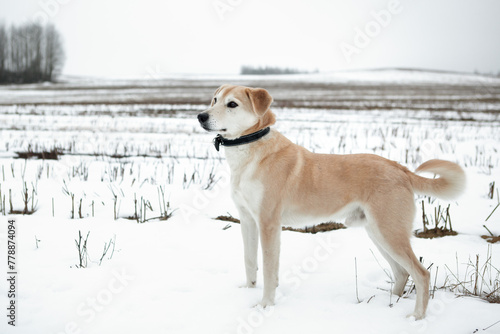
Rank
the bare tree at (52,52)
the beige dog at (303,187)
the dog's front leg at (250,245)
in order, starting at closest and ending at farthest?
the beige dog at (303,187)
the dog's front leg at (250,245)
the bare tree at (52,52)

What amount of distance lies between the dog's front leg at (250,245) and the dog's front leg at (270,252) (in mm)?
356

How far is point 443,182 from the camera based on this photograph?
340 cm

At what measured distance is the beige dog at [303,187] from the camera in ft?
10.7

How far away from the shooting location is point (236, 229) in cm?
507

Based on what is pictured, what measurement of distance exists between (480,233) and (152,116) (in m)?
15.0

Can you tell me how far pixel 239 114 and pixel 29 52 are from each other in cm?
8957

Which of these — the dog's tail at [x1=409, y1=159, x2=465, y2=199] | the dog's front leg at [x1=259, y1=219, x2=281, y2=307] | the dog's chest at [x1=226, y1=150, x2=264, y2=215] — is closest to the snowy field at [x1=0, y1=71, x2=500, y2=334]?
the dog's front leg at [x1=259, y1=219, x2=281, y2=307]

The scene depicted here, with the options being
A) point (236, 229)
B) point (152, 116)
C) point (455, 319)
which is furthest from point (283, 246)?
point (152, 116)

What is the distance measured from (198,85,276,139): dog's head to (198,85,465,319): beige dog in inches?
0.4

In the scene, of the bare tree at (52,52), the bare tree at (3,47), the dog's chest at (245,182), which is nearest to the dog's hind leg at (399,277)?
the dog's chest at (245,182)

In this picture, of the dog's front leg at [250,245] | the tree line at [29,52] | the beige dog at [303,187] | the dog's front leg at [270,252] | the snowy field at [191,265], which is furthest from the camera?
the tree line at [29,52]

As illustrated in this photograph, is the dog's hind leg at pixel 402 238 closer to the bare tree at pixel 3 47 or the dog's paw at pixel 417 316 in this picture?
the dog's paw at pixel 417 316

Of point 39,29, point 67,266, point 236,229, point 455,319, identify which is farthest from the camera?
point 39,29

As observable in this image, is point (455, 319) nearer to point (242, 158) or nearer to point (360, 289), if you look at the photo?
point (360, 289)
